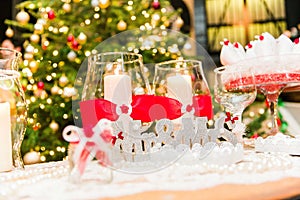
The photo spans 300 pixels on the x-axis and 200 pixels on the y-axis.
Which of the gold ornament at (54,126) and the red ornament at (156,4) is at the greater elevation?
the red ornament at (156,4)

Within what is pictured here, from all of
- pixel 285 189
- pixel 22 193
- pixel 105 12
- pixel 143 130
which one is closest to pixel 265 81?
pixel 143 130

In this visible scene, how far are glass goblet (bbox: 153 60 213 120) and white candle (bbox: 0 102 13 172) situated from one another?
28cm

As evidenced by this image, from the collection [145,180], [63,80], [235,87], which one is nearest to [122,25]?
[63,80]

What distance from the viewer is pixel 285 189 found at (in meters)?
0.37

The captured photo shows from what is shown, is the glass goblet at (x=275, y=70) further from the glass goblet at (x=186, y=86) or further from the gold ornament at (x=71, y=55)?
the gold ornament at (x=71, y=55)

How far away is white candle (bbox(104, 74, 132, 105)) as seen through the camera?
0.61 m

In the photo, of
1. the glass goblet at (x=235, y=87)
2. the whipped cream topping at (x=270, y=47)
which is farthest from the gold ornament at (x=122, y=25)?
the glass goblet at (x=235, y=87)

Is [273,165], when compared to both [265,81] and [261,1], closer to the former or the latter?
[265,81]

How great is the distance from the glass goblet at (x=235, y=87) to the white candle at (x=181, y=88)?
12 cm

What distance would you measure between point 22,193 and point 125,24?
5.62 feet

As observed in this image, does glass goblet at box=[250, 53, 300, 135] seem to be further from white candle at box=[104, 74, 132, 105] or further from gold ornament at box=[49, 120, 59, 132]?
gold ornament at box=[49, 120, 59, 132]

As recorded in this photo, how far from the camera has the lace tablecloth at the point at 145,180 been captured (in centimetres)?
38

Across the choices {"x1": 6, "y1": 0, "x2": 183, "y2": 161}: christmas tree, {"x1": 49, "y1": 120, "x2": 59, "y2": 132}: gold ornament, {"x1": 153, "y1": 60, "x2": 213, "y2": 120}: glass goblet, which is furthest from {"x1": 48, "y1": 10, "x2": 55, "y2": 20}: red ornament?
{"x1": 153, "y1": 60, "x2": 213, "y2": 120}: glass goblet

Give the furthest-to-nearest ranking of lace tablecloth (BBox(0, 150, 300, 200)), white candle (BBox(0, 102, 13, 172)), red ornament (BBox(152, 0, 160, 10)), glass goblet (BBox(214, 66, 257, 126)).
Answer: red ornament (BBox(152, 0, 160, 10))
glass goblet (BBox(214, 66, 257, 126))
white candle (BBox(0, 102, 13, 172))
lace tablecloth (BBox(0, 150, 300, 200))
